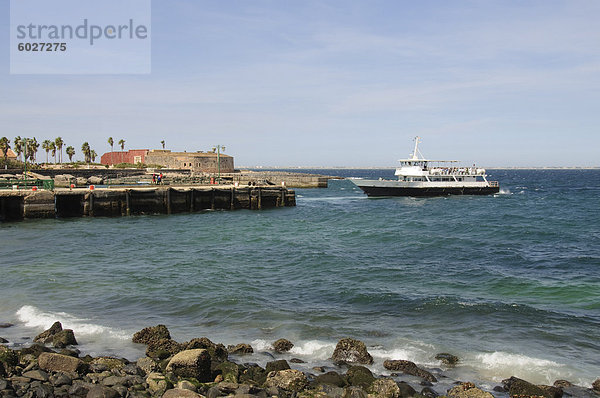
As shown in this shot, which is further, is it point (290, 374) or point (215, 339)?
point (215, 339)

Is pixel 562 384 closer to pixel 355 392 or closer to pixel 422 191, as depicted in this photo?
pixel 355 392

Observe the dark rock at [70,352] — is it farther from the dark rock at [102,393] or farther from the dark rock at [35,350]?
the dark rock at [102,393]

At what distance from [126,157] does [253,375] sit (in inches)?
4859

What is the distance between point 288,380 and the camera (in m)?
9.36

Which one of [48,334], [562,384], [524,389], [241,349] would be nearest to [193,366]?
[241,349]

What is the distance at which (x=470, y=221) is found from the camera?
38938 millimetres

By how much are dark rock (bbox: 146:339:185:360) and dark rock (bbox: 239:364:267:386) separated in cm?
Answer: 180

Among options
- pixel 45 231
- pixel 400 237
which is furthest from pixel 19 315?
pixel 400 237

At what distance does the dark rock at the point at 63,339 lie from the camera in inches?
454

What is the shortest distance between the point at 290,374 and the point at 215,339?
366 centimetres

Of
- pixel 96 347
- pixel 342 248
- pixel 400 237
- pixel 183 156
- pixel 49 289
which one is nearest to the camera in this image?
pixel 96 347

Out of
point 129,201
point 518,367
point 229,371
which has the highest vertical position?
point 129,201

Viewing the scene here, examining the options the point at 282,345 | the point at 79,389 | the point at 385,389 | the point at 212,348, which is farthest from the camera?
the point at 282,345

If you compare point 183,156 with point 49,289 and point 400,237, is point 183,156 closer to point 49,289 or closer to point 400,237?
point 400,237
